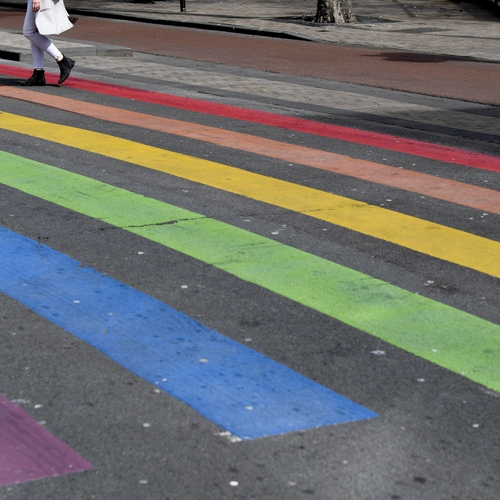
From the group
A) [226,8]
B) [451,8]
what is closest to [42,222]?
[226,8]

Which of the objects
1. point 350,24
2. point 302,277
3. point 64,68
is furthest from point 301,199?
point 350,24

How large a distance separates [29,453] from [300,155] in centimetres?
567

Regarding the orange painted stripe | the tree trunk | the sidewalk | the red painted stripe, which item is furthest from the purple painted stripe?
the tree trunk

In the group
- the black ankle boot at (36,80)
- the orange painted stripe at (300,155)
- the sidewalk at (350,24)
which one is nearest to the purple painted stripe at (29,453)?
the orange painted stripe at (300,155)

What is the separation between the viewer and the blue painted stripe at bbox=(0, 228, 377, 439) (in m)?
3.86

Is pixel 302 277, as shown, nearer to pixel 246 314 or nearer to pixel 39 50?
pixel 246 314

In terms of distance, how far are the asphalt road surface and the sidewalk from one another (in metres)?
7.92

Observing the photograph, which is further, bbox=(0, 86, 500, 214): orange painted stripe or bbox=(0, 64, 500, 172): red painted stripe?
bbox=(0, 64, 500, 172): red painted stripe

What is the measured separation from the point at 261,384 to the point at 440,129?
22.8ft

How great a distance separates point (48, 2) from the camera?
469 inches

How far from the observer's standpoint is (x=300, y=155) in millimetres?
8859

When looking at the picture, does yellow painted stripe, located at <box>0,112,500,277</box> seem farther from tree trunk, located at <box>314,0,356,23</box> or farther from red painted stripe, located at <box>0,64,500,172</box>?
tree trunk, located at <box>314,0,356,23</box>

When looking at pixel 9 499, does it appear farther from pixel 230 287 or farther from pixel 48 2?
pixel 48 2

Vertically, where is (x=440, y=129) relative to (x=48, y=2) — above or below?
below
